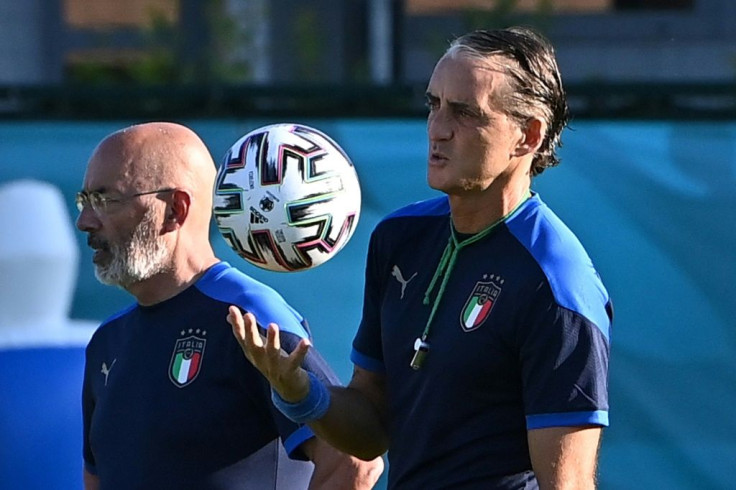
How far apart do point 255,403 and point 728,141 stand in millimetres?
2984

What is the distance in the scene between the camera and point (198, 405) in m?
3.64

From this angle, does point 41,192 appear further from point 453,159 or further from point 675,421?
point 453,159

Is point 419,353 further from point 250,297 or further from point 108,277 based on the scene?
point 108,277

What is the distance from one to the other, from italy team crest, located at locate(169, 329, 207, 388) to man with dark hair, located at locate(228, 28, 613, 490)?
0.58 metres

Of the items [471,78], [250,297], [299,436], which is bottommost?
[299,436]

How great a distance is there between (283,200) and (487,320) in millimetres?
745

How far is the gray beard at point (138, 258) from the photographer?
3.85 metres

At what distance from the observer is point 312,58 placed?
8.91m

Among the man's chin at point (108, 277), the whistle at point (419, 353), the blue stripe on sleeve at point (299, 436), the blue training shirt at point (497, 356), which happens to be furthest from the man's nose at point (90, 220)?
the whistle at point (419, 353)

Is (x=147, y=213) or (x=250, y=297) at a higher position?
(x=147, y=213)

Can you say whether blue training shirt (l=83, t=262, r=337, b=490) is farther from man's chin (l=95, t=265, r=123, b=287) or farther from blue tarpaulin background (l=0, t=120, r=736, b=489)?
blue tarpaulin background (l=0, t=120, r=736, b=489)

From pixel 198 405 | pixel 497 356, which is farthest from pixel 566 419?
pixel 198 405

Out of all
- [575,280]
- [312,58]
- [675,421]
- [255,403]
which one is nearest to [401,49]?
[312,58]

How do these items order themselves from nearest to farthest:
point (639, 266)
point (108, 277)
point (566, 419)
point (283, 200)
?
1. point (566, 419)
2. point (283, 200)
3. point (108, 277)
4. point (639, 266)
